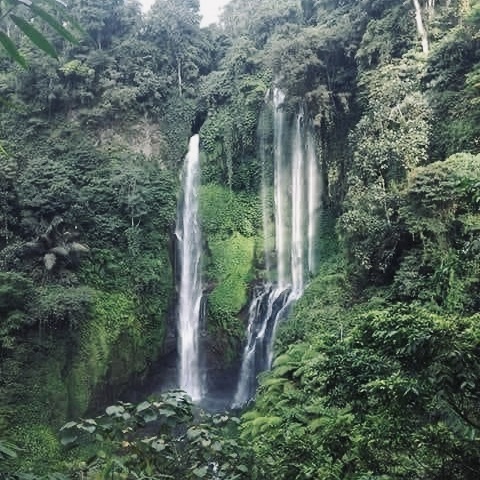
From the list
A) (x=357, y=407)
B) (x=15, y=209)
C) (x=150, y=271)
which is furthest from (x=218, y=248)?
(x=357, y=407)

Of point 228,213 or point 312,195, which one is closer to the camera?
point 312,195

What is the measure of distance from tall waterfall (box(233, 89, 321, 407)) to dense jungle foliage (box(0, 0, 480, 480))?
0.59 m

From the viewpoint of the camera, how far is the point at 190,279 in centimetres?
1828

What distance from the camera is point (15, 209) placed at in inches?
590

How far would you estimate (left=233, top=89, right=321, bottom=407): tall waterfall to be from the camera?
50.4 feet

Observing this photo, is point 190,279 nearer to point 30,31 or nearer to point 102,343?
point 102,343

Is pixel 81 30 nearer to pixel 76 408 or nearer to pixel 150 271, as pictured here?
pixel 76 408

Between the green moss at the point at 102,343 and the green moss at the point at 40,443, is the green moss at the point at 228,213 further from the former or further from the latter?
the green moss at the point at 40,443

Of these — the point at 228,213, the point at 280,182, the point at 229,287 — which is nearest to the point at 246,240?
the point at 228,213

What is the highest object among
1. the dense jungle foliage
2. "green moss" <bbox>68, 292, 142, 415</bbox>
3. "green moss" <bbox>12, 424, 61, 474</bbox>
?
the dense jungle foliage

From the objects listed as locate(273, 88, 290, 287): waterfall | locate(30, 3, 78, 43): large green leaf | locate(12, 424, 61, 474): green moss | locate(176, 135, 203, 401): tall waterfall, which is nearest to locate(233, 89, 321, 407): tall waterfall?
locate(273, 88, 290, 287): waterfall

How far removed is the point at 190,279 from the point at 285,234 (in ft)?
12.7

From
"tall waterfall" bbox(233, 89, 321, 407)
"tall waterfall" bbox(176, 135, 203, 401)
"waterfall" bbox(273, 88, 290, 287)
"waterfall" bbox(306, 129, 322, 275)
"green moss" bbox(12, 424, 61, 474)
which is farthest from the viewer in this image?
"waterfall" bbox(273, 88, 290, 287)

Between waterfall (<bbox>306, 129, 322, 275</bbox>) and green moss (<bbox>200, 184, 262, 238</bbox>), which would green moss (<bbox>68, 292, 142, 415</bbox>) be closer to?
green moss (<bbox>200, 184, 262, 238</bbox>)
